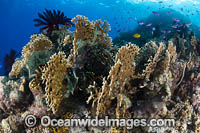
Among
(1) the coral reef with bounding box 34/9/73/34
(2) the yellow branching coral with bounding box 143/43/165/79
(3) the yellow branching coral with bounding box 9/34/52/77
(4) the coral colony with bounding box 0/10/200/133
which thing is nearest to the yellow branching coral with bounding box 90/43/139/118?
(4) the coral colony with bounding box 0/10/200/133

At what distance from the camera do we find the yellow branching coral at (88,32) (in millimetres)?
3424

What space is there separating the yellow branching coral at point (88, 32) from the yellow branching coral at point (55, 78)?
18.7 inches

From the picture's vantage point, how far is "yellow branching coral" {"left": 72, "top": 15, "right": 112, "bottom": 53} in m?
3.42

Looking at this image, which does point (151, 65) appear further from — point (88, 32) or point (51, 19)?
point (51, 19)

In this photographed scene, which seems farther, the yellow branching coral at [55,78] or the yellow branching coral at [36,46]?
the yellow branching coral at [36,46]

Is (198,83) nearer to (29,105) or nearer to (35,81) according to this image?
(35,81)

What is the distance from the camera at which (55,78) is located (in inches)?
120

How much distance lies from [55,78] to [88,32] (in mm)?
1492

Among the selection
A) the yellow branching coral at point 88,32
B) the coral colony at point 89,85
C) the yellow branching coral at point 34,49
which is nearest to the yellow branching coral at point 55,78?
the coral colony at point 89,85

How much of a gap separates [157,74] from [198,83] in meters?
1.98

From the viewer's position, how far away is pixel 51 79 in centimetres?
302

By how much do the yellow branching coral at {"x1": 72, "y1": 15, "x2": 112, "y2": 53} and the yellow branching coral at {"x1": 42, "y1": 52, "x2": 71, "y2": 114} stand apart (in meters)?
0.47

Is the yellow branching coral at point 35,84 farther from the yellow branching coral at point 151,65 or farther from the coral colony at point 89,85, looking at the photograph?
the yellow branching coral at point 151,65

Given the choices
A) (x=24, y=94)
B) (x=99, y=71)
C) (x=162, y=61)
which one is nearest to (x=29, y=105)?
(x=24, y=94)
